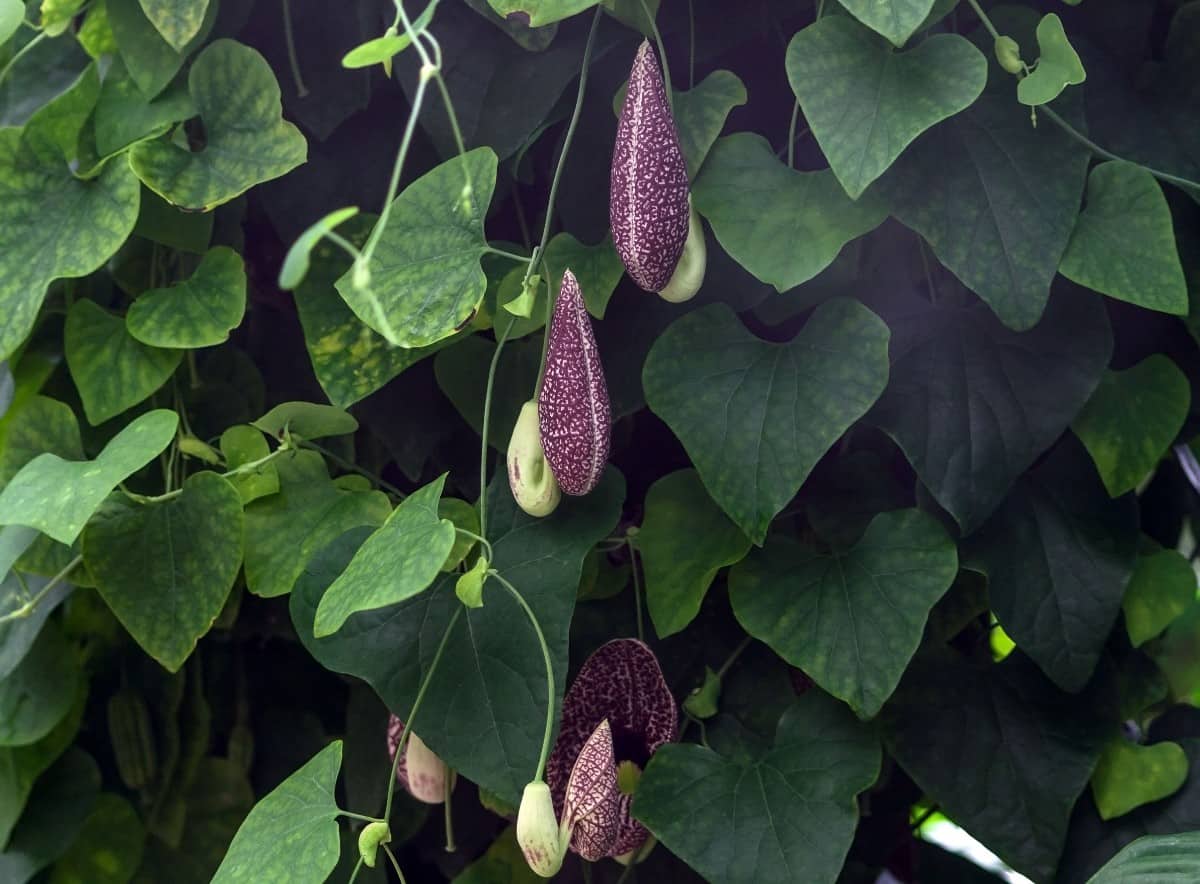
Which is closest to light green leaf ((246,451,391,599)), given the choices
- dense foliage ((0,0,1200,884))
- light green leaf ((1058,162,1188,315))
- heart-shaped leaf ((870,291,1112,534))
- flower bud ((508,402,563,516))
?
dense foliage ((0,0,1200,884))

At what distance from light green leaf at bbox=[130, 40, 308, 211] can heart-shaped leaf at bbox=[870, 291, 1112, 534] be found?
38cm

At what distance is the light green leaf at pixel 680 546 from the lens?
694 millimetres

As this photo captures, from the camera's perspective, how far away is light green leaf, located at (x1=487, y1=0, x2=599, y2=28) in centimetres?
61

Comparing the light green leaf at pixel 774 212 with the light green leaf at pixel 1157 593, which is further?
the light green leaf at pixel 1157 593

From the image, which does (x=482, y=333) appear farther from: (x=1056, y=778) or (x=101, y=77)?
(x=1056, y=778)

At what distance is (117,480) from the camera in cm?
63

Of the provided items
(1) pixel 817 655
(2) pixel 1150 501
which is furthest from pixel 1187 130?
(1) pixel 817 655

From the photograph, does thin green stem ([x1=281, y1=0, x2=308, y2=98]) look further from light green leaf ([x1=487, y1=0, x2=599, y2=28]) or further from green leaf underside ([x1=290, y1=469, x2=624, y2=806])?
green leaf underside ([x1=290, y1=469, x2=624, y2=806])

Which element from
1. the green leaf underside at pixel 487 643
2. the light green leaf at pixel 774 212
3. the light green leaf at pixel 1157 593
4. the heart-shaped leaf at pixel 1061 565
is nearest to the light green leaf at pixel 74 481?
the green leaf underside at pixel 487 643

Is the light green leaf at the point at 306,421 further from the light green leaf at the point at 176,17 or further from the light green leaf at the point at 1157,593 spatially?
the light green leaf at the point at 1157,593

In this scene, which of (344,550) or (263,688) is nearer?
(344,550)

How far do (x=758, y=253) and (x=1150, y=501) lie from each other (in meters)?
0.39

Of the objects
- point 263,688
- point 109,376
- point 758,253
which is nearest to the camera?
point 758,253

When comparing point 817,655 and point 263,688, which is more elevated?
point 817,655
